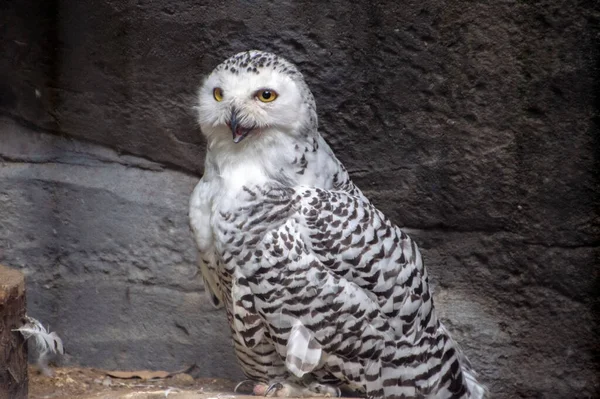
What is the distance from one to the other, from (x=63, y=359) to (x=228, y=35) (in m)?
1.56

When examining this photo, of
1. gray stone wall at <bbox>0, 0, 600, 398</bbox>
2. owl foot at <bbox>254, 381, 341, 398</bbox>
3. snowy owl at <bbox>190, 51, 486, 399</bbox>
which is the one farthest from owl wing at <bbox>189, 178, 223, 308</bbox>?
gray stone wall at <bbox>0, 0, 600, 398</bbox>

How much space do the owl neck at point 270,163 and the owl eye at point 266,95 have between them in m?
0.13

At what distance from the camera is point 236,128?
3186mm

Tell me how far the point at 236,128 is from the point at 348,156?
2.41 feet

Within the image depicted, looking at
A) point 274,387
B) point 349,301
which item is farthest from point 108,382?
point 349,301

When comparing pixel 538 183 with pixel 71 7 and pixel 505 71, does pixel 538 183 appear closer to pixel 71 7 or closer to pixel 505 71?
pixel 505 71

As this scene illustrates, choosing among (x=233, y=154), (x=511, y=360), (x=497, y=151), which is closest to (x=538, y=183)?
(x=497, y=151)

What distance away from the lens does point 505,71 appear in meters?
3.53

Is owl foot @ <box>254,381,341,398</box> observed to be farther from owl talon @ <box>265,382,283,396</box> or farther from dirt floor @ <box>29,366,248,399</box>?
dirt floor @ <box>29,366,248,399</box>

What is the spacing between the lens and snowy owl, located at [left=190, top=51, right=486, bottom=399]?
3.09 meters

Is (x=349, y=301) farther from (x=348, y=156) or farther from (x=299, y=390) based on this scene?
(x=348, y=156)

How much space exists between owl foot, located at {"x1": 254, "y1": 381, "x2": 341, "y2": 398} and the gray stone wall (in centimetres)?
79

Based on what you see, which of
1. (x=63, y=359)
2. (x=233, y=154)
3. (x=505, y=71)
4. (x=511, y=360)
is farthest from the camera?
(x=63, y=359)

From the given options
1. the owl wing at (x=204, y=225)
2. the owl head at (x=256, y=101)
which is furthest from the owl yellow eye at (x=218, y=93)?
the owl wing at (x=204, y=225)
